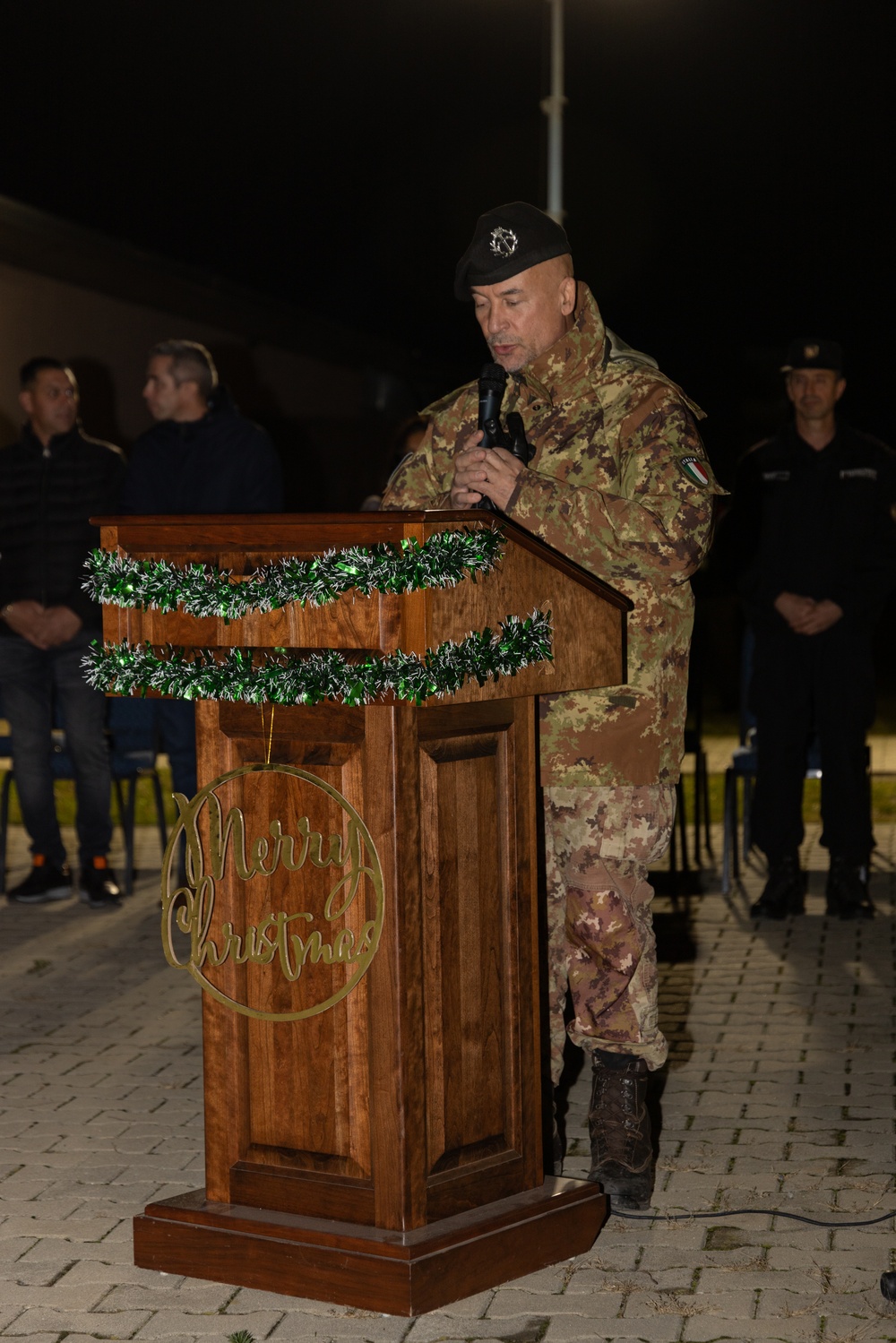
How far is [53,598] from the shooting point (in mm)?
8430

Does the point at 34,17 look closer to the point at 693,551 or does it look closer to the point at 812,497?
the point at 812,497

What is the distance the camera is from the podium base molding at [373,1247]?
359 cm

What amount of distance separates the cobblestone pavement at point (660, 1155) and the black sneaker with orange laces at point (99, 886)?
0.57 metres

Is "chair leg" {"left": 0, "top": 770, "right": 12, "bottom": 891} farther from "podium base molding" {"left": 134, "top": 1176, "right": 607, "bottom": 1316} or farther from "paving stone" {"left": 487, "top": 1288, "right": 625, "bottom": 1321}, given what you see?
"paving stone" {"left": 487, "top": 1288, "right": 625, "bottom": 1321}

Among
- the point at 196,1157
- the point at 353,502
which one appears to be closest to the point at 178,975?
the point at 196,1157

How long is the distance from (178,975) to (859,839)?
10.1ft

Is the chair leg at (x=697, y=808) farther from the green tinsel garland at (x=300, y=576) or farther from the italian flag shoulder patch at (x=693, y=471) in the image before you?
the green tinsel garland at (x=300, y=576)

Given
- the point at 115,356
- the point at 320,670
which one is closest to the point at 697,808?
the point at 320,670

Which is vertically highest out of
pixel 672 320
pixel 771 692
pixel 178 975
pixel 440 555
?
pixel 672 320

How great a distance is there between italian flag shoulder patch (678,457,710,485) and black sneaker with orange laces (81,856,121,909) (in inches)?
201

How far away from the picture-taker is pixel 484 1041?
149 inches

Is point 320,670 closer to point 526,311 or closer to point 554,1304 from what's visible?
point 526,311

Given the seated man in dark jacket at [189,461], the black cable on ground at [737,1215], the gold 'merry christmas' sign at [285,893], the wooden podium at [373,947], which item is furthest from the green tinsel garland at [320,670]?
the seated man in dark jacket at [189,461]

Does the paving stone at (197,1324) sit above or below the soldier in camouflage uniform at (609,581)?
below
